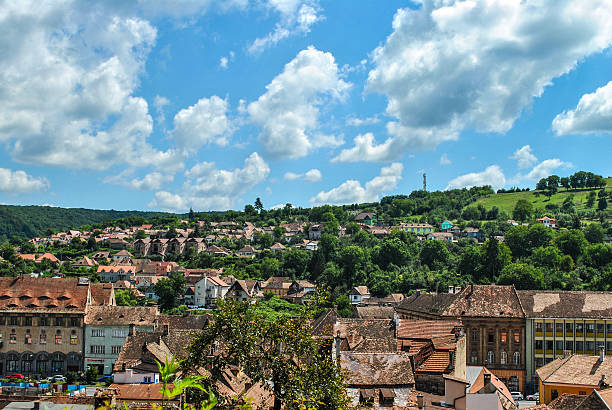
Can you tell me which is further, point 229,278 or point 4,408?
point 229,278

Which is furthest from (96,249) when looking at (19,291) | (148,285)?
(19,291)

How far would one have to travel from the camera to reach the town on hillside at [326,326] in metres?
24.1

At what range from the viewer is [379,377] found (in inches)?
1398

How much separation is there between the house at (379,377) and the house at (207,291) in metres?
95.8

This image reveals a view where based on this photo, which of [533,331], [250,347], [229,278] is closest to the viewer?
[250,347]

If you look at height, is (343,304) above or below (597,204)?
below

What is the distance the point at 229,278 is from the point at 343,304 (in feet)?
130

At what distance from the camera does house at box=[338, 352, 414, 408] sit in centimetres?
3409

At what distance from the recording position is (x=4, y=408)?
27625 mm

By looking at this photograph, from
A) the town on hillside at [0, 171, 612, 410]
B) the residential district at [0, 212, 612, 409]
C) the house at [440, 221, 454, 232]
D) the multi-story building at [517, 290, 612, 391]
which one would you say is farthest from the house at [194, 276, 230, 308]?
the house at [440, 221, 454, 232]

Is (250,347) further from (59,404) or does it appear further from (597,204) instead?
(597,204)

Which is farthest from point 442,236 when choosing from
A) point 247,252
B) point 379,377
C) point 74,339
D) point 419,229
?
point 379,377

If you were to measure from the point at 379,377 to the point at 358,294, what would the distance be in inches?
3594

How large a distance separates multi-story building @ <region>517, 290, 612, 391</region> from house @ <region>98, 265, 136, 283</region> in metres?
109
